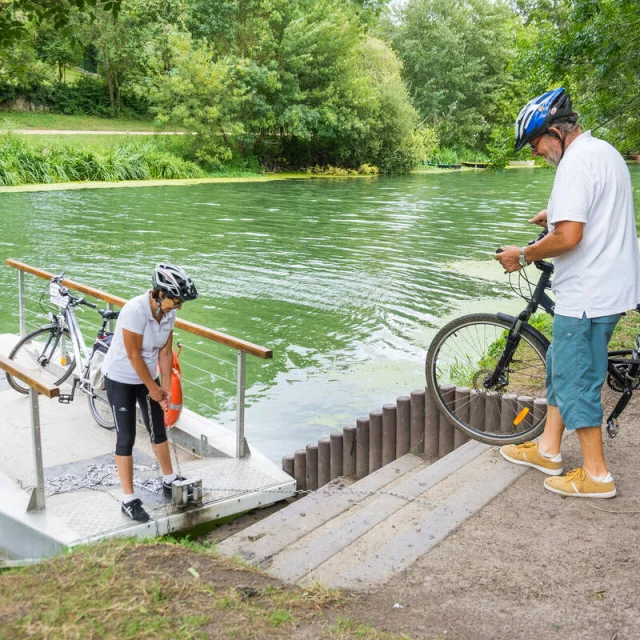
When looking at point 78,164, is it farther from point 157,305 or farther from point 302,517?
point 302,517

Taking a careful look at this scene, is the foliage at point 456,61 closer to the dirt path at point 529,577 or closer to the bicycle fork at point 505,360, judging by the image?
the bicycle fork at point 505,360

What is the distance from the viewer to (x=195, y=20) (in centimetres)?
4478

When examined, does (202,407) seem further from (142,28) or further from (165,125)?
(142,28)

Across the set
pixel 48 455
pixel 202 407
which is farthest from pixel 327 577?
pixel 202 407

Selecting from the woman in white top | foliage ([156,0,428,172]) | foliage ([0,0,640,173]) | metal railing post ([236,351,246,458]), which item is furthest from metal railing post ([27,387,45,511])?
foliage ([156,0,428,172])

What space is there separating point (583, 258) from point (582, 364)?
53 centimetres

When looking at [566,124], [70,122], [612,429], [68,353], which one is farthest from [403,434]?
[70,122]

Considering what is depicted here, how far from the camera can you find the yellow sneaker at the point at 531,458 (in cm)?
434

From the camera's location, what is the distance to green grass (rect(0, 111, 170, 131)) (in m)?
43.7

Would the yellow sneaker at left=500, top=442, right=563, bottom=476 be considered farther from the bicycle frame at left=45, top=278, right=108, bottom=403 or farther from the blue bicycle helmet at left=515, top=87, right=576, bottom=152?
the bicycle frame at left=45, top=278, right=108, bottom=403

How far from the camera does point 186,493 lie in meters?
4.99

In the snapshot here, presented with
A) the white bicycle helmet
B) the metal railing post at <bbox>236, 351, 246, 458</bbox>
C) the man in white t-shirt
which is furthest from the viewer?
the metal railing post at <bbox>236, 351, 246, 458</bbox>

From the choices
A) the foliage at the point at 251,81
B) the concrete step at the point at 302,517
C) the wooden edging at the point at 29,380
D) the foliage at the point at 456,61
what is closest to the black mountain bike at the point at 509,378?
the concrete step at the point at 302,517

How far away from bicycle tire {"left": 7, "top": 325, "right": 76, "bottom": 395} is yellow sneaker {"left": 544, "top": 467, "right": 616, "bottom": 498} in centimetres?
484
